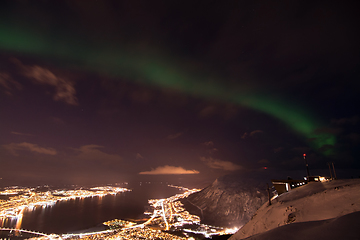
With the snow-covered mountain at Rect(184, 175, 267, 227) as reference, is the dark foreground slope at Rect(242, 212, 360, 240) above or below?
above

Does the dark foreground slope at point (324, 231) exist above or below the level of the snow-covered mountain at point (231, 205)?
above

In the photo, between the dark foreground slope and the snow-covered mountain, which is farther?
the snow-covered mountain

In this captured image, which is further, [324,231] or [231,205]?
[231,205]

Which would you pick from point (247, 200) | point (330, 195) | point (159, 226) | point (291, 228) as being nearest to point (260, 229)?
point (330, 195)

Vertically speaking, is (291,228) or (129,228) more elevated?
(291,228)

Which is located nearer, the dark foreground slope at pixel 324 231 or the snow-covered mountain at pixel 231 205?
the dark foreground slope at pixel 324 231

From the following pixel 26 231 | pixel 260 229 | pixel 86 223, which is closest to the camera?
pixel 260 229

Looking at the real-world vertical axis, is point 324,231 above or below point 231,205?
above

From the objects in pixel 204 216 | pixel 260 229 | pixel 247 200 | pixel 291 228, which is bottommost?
pixel 204 216

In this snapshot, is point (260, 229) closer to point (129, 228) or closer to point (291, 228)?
point (291, 228)

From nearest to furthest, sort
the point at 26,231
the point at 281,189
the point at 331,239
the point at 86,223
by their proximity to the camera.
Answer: the point at 331,239, the point at 281,189, the point at 26,231, the point at 86,223

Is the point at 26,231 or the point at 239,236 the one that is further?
the point at 26,231
